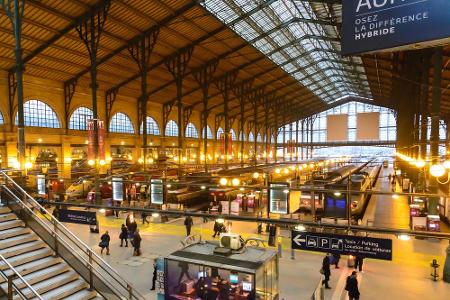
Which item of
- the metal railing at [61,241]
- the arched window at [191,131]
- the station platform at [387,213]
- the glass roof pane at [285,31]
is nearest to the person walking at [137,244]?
the metal railing at [61,241]

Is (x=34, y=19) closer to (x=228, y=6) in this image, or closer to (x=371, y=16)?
(x=228, y=6)

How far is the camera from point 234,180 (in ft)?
63.3

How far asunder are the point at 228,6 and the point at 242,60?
927 cm

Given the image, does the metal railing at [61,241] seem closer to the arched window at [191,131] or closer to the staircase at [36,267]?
the staircase at [36,267]

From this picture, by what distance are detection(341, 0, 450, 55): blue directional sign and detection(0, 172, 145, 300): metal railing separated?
20.1ft

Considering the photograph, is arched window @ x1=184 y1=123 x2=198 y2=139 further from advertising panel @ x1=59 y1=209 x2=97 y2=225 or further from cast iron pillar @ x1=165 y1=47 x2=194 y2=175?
advertising panel @ x1=59 y1=209 x2=97 y2=225

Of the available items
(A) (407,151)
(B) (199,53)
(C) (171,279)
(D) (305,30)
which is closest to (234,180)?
(C) (171,279)

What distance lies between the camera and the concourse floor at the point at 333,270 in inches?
440

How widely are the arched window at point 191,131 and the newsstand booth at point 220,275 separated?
106 ft

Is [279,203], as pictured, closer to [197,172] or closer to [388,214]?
[388,214]

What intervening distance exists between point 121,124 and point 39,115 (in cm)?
810

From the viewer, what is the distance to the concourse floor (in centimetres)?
1119

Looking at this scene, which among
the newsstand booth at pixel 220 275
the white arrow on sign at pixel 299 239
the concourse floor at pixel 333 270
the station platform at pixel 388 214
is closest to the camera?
the newsstand booth at pixel 220 275

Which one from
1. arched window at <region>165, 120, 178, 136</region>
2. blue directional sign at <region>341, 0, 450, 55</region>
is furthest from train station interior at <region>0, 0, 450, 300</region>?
arched window at <region>165, 120, 178, 136</region>
